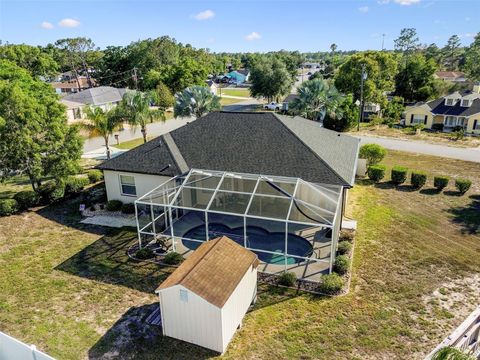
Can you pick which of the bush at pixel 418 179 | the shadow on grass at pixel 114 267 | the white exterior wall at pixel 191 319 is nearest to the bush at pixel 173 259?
the shadow on grass at pixel 114 267

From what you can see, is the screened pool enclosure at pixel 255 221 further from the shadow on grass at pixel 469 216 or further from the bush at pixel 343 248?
the shadow on grass at pixel 469 216

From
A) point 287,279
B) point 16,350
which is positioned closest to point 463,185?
point 287,279

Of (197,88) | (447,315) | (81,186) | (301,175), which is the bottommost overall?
(447,315)

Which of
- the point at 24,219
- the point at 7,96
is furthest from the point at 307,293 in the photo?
the point at 7,96

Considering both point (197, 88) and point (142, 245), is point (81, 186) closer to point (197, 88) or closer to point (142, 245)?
point (142, 245)

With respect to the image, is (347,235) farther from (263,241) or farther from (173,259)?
(173,259)

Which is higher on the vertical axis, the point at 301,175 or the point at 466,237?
the point at 301,175
